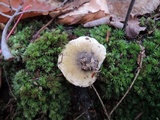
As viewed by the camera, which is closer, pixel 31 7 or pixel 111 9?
pixel 31 7

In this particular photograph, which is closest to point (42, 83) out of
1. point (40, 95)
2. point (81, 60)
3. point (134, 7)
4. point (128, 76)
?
point (40, 95)

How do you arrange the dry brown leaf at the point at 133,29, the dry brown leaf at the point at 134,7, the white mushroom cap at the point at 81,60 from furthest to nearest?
the dry brown leaf at the point at 134,7
the dry brown leaf at the point at 133,29
the white mushroom cap at the point at 81,60

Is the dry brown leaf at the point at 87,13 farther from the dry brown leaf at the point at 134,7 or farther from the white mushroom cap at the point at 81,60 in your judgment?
the white mushroom cap at the point at 81,60

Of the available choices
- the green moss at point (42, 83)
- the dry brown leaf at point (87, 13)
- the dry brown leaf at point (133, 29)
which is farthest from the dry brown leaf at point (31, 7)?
the dry brown leaf at point (133, 29)

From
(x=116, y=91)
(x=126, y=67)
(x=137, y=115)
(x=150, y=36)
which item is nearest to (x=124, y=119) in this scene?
(x=137, y=115)

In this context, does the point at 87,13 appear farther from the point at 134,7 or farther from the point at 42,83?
the point at 42,83

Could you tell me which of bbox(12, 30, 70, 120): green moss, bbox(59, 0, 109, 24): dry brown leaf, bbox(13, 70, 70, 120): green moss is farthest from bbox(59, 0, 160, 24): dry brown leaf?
bbox(13, 70, 70, 120): green moss

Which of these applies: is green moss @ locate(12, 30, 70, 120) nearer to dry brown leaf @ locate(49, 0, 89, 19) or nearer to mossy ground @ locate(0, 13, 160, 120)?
mossy ground @ locate(0, 13, 160, 120)

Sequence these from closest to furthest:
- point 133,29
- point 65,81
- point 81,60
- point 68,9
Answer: point 81,60, point 65,81, point 133,29, point 68,9
